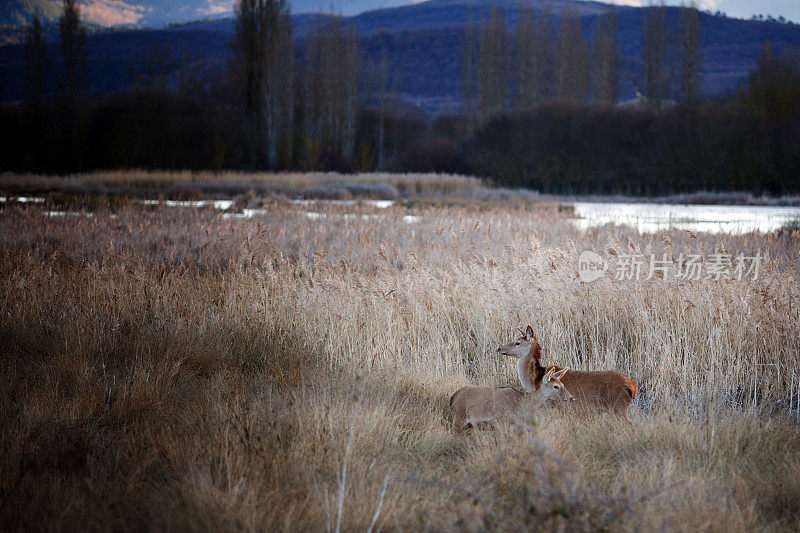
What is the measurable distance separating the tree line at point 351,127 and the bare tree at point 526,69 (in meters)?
4.25

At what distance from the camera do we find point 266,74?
121 ft

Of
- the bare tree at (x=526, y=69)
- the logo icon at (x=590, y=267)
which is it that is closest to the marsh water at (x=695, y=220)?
the logo icon at (x=590, y=267)

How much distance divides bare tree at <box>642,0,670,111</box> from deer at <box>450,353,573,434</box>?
144 feet

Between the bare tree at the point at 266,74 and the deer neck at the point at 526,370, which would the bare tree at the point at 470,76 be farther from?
the deer neck at the point at 526,370

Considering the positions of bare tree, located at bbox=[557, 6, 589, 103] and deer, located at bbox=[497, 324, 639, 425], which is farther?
bare tree, located at bbox=[557, 6, 589, 103]

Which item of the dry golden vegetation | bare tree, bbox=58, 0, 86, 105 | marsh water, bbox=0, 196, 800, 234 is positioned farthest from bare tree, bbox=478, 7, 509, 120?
bare tree, bbox=58, 0, 86, 105

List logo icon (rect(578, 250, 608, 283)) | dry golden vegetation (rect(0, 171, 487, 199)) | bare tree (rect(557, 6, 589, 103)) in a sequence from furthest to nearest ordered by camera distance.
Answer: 1. bare tree (rect(557, 6, 589, 103))
2. dry golden vegetation (rect(0, 171, 487, 199))
3. logo icon (rect(578, 250, 608, 283))

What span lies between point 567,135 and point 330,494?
40.1m

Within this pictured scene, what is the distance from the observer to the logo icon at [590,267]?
6.62m

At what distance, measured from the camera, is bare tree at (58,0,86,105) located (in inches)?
1447

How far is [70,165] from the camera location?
3628 centimetres

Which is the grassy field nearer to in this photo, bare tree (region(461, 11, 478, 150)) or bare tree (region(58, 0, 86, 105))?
bare tree (region(58, 0, 86, 105))

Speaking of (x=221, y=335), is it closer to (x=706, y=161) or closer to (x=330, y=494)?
(x=330, y=494)

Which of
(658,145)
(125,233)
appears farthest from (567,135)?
(125,233)
